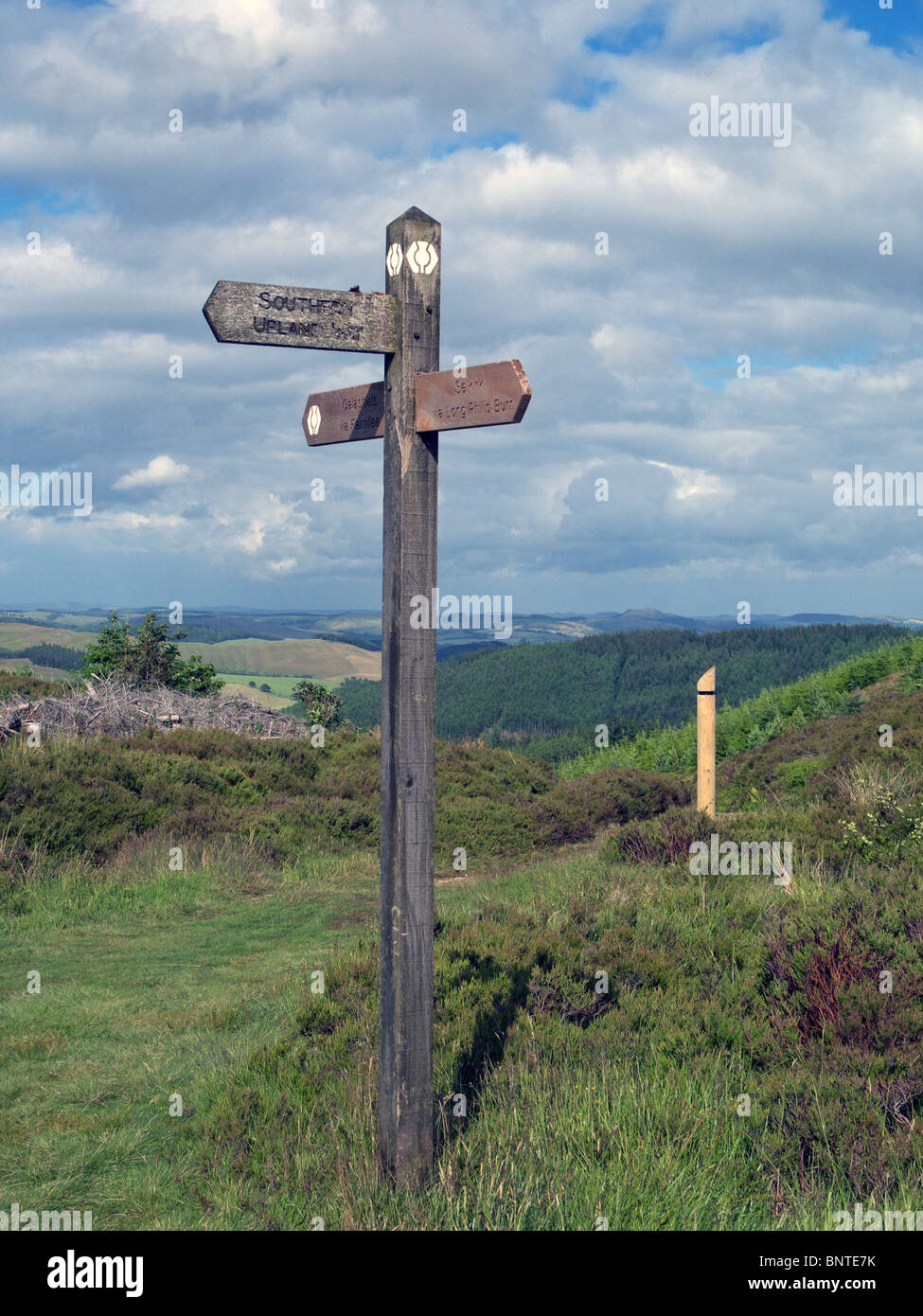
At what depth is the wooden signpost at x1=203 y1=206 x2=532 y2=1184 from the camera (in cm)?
377

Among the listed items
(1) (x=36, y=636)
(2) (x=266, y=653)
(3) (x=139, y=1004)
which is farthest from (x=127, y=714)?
(2) (x=266, y=653)

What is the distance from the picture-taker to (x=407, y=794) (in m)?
3.80

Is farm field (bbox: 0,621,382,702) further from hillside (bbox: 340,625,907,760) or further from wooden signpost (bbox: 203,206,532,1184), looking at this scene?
wooden signpost (bbox: 203,206,532,1184)

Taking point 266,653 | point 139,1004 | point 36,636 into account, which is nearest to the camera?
point 139,1004

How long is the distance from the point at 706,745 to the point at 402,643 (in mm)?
8954

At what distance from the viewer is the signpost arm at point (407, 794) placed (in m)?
3.77

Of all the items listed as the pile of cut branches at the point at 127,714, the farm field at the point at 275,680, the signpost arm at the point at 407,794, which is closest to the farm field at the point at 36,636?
the farm field at the point at 275,680

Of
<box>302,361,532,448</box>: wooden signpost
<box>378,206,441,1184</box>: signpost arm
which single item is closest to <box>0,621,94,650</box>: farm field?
<box>302,361,532,448</box>: wooden signpost

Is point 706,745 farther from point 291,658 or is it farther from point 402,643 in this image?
point 291,658

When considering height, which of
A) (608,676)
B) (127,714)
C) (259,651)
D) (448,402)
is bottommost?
(127,714)

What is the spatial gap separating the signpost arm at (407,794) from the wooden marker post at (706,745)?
27.5 feet

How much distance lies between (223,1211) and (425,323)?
11.8ft
